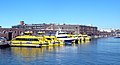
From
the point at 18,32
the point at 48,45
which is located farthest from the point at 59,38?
the point at 18,32

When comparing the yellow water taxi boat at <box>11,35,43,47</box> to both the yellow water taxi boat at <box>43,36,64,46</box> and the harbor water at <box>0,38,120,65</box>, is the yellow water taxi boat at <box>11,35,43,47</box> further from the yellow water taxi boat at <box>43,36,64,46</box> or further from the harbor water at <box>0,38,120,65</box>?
the harbor water at <box>0,38,120,65</box>

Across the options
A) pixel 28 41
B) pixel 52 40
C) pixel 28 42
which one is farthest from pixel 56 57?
pixel 52 40

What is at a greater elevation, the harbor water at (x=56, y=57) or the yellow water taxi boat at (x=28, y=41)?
the yellow water taxi boat at (x=28, y=41)

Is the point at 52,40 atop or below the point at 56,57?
atop

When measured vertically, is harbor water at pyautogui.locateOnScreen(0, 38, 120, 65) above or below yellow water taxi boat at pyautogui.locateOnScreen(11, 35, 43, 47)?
below

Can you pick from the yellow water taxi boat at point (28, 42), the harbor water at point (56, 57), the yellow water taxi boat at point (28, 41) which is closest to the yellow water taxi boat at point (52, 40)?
the yellow water taxi boat at point (28, 41)

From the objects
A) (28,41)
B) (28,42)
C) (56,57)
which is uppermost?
(28,41)

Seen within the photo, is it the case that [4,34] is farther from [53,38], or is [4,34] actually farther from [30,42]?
[30,42]

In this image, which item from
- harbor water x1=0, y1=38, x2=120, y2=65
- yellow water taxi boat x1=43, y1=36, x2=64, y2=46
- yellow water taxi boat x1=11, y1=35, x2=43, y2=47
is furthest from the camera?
yellow water taxi boat x1=43, y1=36, x2=64, y2=46

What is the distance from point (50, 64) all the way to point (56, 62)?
3.16 meters

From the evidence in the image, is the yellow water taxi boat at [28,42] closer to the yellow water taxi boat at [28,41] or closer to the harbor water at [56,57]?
the yellow water taxi boat at [28,41]

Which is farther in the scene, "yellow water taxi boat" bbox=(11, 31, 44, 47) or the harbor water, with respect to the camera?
"yellow water taxi boat" bbox=(11, 31, 44, 47)

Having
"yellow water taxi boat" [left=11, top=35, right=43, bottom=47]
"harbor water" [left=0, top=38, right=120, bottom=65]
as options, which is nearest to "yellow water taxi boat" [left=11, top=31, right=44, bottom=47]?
"yellow water taxi boat" [left=11, top=35, right=43, bottom=47]

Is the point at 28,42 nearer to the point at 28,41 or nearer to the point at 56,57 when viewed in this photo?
the point at 28,41
